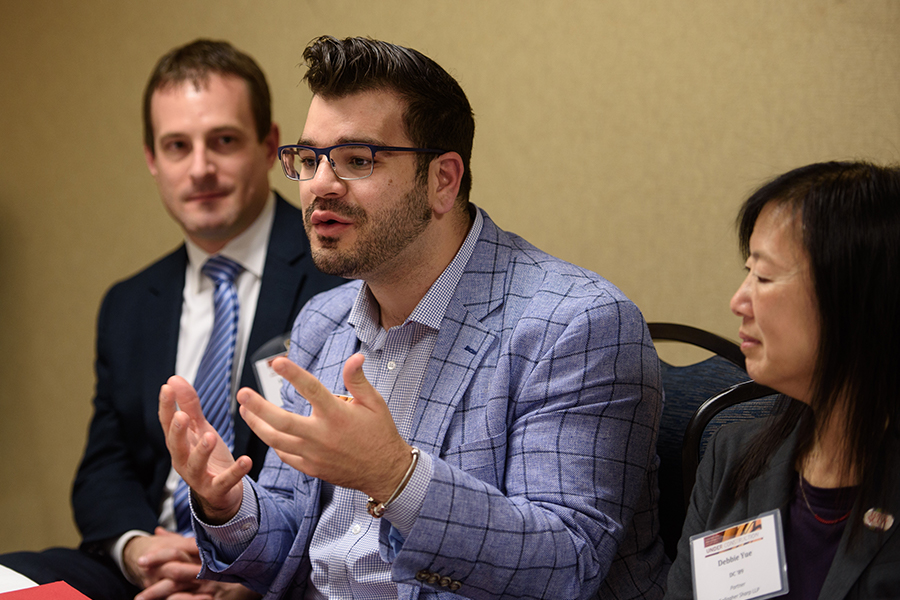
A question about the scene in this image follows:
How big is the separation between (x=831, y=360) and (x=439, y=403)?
2.14 ft

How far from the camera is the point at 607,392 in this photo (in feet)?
4.31

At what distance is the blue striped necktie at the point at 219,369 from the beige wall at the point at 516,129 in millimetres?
773

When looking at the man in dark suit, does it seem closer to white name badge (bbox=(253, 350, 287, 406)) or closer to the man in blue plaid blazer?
white name badge (bbox=(253, 350, 287, 406))

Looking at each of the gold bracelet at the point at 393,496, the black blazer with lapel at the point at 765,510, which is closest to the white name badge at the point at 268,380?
the gold bracelet at the point at 393,496

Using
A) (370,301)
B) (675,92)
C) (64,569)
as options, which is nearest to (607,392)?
(370,301)

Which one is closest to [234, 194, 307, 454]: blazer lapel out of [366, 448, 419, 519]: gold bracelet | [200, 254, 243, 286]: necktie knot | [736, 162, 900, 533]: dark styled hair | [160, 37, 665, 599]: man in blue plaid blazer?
[200, 254, 243, 286]: necktie knot

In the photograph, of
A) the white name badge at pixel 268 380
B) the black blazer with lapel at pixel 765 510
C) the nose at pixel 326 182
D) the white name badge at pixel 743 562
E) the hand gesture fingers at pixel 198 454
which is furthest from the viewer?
the white name badge at pixel 268 380

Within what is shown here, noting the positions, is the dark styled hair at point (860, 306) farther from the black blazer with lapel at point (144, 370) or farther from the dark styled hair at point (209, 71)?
the dark styled hair at point (209, 71)

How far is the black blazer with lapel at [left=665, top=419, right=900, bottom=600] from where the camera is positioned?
950 millimetres

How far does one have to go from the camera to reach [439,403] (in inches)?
54.9

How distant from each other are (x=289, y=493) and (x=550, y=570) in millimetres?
703

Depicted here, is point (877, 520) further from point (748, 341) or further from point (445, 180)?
point (445, 180)

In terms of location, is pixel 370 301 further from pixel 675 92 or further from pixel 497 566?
pixel 675 92

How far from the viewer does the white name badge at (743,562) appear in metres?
1.05
